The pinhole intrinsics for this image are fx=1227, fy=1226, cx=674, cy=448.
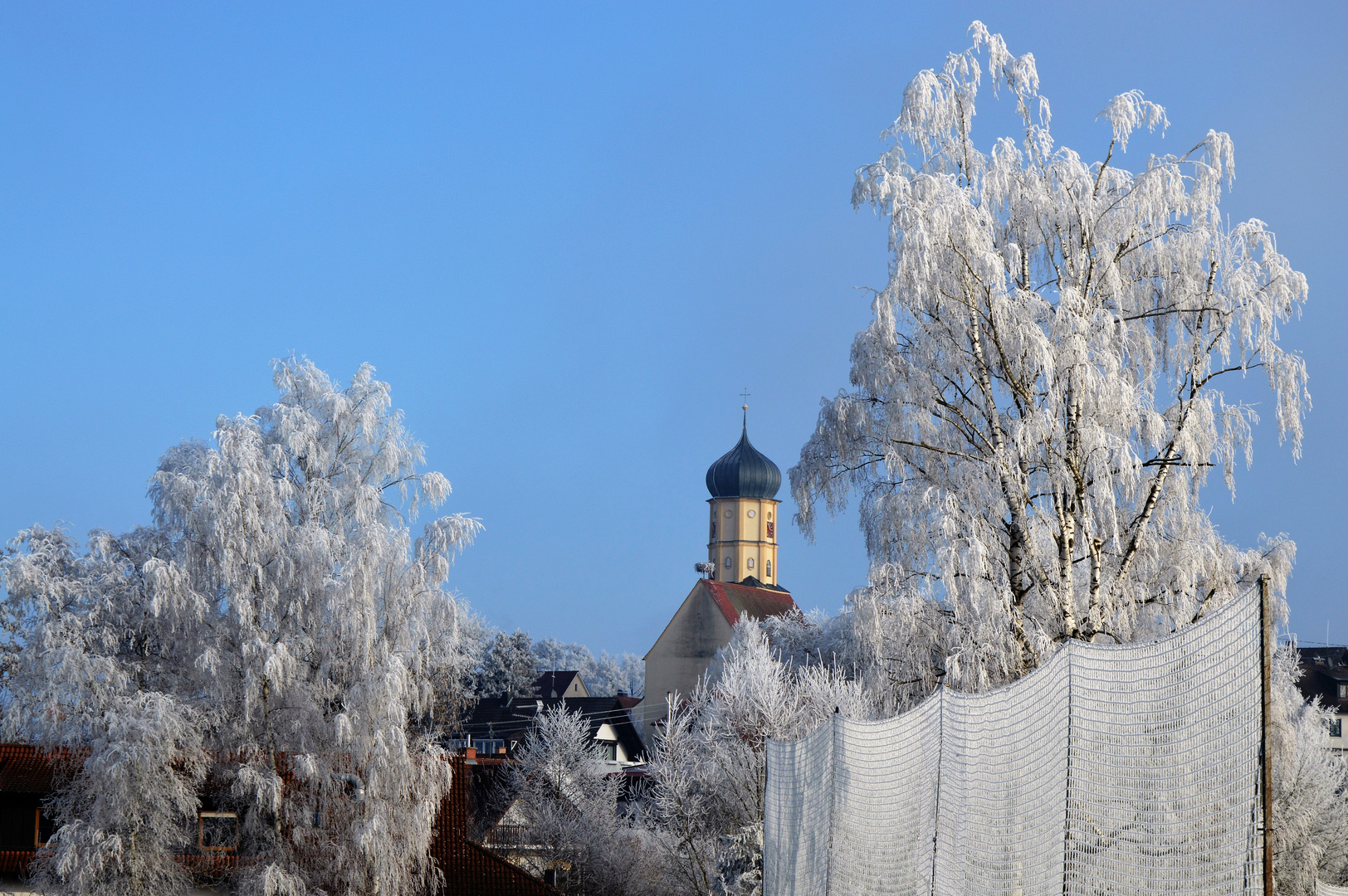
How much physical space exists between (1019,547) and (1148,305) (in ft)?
10.7

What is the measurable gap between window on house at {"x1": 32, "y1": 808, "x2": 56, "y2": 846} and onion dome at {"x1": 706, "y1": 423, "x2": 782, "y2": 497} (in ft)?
204

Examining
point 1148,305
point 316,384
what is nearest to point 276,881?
point 316,384

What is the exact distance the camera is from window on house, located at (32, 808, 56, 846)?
74.1 ft

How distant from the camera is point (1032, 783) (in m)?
5.14

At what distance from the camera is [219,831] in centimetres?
2173

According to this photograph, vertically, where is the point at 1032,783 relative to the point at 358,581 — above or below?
below

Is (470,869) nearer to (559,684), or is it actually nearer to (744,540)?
(559,684)

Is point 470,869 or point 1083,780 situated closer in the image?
point 1083,780

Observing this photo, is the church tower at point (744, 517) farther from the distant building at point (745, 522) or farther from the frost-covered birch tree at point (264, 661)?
the frost-covered birch tree at point (264, 661)

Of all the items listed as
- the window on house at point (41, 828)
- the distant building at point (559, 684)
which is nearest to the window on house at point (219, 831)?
the window on house at point (41, 828)

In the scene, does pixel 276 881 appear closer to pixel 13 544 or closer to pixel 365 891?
pixel 365 891

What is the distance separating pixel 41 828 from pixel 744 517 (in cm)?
6236

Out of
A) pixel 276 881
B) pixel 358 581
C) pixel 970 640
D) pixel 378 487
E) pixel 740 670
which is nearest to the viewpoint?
pixel 970 640

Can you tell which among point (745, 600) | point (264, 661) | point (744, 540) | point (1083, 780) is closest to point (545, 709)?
point (745, 600)
